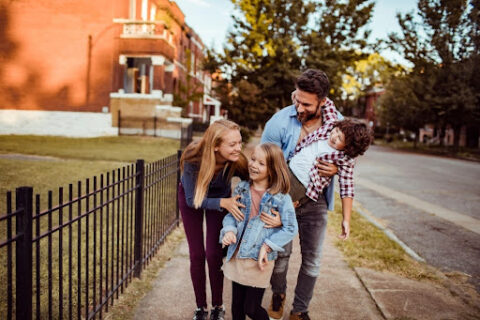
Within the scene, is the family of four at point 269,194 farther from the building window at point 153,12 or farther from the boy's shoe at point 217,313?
the building window at point 153,12

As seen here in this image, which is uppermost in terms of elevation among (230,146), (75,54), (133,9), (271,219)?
(133,9)

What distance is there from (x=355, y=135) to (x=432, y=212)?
6726 mm

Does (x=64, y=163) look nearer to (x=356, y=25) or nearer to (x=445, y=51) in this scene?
(x=356, y=25)

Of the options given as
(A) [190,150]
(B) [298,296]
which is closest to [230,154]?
(A) [190,150]

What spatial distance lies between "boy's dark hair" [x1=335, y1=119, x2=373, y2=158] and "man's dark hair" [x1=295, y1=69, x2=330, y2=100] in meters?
0.27

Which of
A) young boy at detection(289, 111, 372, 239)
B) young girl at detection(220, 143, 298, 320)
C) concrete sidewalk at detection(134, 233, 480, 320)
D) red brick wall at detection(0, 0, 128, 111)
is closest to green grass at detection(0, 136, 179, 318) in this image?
concrete sidewalk at detection(134, 233, 480, 320)

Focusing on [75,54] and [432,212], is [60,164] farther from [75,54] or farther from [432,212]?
[75,54]

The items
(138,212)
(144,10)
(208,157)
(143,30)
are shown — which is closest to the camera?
(208,157)

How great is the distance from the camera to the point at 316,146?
3.09 metres

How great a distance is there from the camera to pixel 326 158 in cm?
303

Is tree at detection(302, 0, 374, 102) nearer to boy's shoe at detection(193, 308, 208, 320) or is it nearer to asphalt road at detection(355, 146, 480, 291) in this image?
asphalt road at detection(355, 146, 480, 291)

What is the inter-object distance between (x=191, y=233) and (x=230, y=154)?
0.79 meters

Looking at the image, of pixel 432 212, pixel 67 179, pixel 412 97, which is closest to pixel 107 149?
pixel 67 179

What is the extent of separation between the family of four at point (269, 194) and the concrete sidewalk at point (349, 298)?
503 mm
